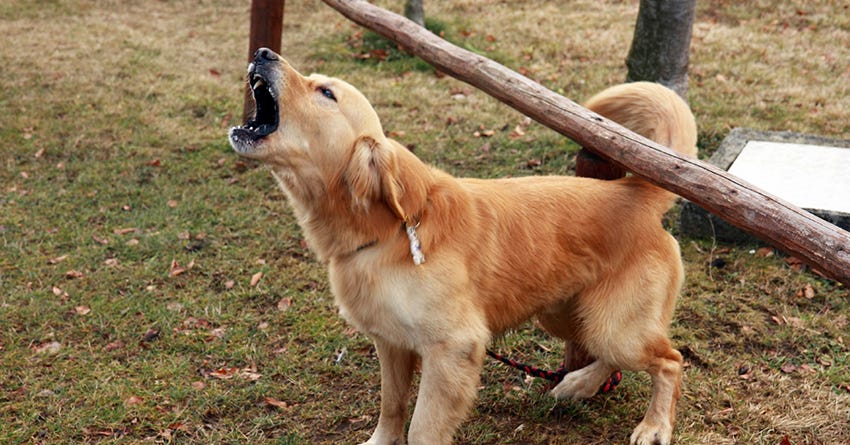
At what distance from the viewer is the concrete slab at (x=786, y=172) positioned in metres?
5.76

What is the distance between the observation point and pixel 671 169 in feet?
11.3

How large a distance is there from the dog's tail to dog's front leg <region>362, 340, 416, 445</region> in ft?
4.97

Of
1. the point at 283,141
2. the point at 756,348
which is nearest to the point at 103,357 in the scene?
the point at 283,141

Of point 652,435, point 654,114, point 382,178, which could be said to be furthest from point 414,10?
point 652,435

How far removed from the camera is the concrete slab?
18.9 feet

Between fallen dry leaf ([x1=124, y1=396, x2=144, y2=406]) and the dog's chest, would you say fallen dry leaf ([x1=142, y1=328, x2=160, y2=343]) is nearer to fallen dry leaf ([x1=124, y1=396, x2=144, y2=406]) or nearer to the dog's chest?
fallen dry leaf ([x1=124, y1=396, x2=144, y2=406])

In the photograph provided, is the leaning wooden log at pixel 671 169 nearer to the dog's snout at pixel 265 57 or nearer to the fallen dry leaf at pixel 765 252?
the dog's snout at pixel 265 57

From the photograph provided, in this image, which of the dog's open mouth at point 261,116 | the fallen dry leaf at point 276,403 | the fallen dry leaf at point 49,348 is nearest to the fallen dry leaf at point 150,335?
the fallen dry leaf at point 49,348

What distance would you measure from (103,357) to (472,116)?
4761mm

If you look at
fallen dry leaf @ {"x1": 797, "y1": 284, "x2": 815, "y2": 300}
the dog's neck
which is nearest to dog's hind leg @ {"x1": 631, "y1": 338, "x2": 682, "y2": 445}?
the dog's neck

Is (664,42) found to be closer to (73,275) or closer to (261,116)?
(261,116)

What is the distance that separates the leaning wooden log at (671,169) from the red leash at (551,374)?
124cm

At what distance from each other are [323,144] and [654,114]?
1.69 metres

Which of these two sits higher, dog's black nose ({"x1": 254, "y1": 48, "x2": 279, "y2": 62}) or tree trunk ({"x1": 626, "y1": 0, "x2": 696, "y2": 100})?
dog's black nose ({"x1": 254, "y1": 48, "x2": 279, "y2": 62})
